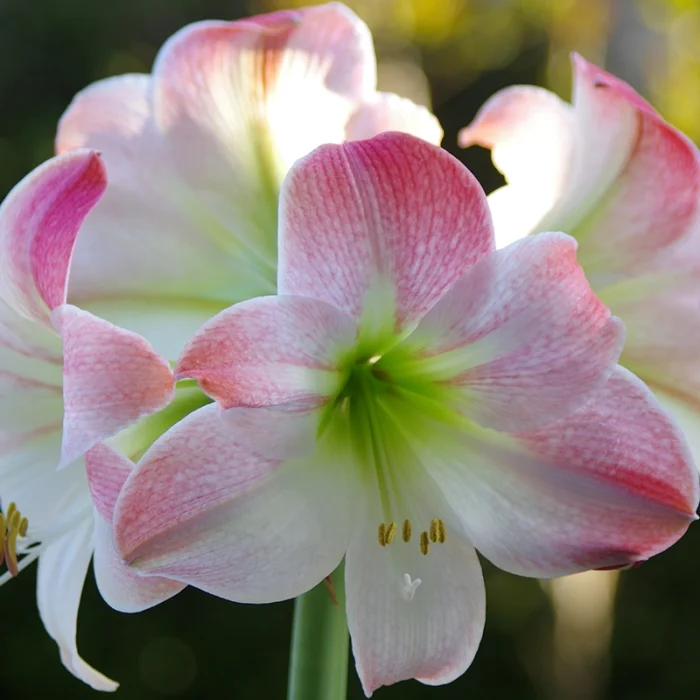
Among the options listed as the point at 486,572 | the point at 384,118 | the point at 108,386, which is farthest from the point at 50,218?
the point at 486,572

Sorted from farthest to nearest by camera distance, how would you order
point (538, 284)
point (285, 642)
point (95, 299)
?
point (285, 642) < point (95, 299) < point (538, 284)

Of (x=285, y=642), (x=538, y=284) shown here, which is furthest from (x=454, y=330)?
(x=285, y=642)

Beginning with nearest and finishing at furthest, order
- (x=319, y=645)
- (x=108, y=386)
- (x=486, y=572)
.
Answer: (x=108, y=386)
(x=319, y=645)
(x=486, y=572)

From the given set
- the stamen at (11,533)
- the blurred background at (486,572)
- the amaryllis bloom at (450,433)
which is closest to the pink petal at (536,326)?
the amaryllis bloom at (450,433)

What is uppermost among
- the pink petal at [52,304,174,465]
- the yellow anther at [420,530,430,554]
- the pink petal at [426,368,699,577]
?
the pink petal at [52,304,174,465]

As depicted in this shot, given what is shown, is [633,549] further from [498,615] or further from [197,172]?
[498,615]

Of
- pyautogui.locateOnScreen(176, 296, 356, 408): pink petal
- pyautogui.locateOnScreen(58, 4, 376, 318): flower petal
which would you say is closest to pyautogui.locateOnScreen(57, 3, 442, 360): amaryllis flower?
pyautogui.locateOnScreen(58, 4, 376, 318): flower petal

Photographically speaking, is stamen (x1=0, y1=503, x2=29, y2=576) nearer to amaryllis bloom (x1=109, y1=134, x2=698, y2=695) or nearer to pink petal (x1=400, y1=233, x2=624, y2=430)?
amaryllis bloom (x1=109, y1=134, x2=698, y2=695)

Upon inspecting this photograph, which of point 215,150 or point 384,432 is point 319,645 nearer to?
point 384,432
